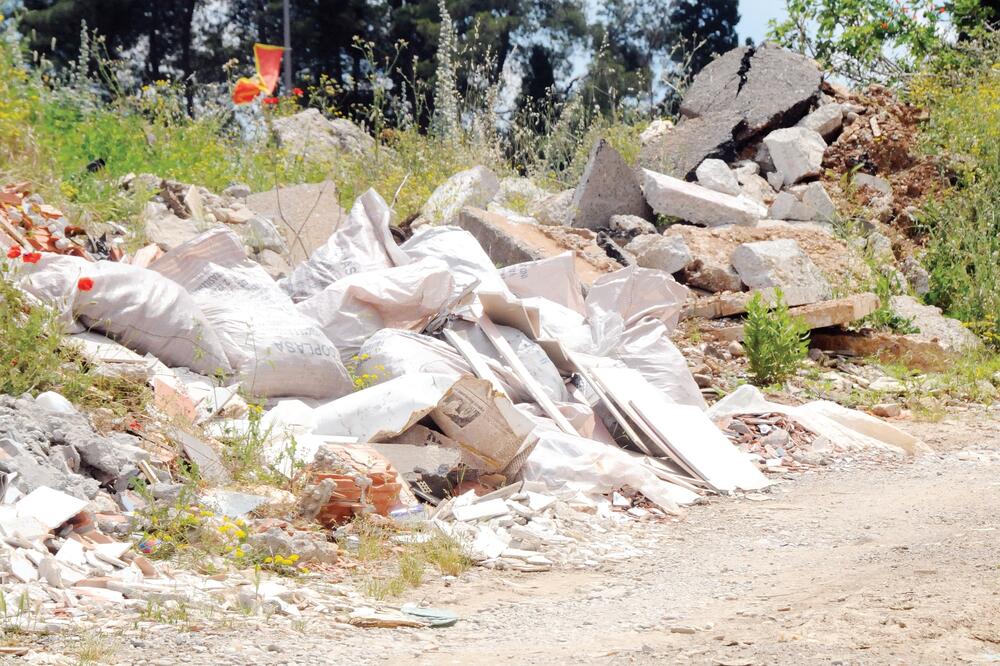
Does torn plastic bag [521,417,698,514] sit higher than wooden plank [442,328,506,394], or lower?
lower

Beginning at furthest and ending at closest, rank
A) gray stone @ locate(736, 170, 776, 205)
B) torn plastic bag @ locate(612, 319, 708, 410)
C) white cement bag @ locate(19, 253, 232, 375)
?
gray stone @ locate(736, 170, 776, 205)
torn plastic bag @ locate(612, 319, 708, 410)
white cement bag @ locate(19, 253, 232, 375)

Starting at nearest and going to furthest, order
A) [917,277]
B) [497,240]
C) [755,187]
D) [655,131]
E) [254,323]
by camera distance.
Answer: [254,323] → [497,240] → [917,277] → [755,187] → [655,131]

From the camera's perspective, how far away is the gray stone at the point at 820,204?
28.4 feet

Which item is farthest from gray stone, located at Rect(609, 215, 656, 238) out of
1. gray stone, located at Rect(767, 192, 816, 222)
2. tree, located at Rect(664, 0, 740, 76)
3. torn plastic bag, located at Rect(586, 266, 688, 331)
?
tree, located at Rect(664, 0, 740, 76)

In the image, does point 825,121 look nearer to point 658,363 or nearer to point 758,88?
point 758,88

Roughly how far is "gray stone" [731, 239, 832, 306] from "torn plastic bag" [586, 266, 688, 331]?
68.3 inches

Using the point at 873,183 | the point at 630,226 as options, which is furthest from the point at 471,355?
the point at 873,183

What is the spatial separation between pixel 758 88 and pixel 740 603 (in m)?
7.61

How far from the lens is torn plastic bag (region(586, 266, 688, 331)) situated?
18.6 feet

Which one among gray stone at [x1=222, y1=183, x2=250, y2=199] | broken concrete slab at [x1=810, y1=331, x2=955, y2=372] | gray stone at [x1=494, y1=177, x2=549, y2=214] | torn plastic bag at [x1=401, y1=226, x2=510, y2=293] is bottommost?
broken concrete slab at [x1=810, y1=331, x2=955, y2=372]

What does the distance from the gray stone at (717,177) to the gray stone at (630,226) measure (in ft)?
3.65

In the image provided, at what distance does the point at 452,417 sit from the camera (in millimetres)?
4121

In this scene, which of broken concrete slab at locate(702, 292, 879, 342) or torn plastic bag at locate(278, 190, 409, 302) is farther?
broken concrete slab at locate(702, 292, 879, 342)

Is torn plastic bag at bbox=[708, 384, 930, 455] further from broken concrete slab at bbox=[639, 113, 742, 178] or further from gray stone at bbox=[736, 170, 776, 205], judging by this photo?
broken concrete slab at bbox=[639, 113, 742, 178]
